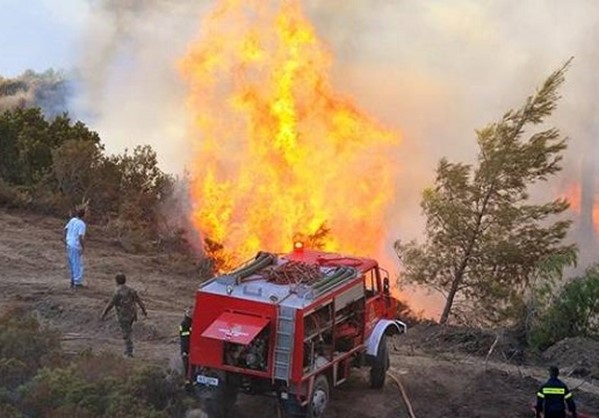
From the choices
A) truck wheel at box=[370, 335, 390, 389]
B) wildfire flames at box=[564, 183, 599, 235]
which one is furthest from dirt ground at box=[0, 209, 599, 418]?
wildfire flames at box=[564, 183, 599, 235]

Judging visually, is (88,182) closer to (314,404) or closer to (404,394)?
(404,394)

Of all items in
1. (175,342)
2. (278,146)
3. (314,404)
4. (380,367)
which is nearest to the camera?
(314,404)

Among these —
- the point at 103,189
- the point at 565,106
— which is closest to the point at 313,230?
the point at 103,189

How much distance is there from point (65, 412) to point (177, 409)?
1721 millimetres

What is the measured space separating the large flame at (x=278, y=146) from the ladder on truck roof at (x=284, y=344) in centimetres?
1048

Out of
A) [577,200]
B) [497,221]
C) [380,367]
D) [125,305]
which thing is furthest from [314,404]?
[577,200]

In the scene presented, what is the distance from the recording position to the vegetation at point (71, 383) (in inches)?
450

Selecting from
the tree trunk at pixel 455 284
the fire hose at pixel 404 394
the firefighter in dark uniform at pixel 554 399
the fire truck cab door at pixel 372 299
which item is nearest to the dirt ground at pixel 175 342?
the fire hose at pixel 404 394

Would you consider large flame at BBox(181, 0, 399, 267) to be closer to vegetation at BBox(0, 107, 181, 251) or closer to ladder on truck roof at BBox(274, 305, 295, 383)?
vegetation at BBox(0, 107, 181, 251)

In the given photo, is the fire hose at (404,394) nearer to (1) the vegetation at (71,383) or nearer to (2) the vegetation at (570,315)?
(1) the vegetation at (71,383)

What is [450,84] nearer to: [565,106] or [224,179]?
[565,106]

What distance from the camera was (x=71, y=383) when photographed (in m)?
11.9

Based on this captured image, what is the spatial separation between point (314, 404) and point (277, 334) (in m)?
1.26

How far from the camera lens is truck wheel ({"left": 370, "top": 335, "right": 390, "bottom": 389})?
1369 centimetres
